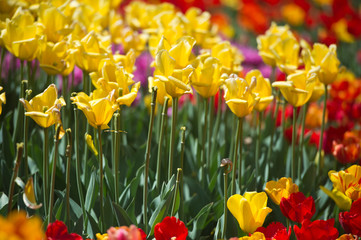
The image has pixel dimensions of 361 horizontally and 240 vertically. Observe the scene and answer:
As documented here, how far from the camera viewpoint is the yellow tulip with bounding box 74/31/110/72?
1.48 meters

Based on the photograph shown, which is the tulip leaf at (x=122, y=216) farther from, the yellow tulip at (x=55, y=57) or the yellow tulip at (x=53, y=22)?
the yellow tulip at (x=53, y=22)

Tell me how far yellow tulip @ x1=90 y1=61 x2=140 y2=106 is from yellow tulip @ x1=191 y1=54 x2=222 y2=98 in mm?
176

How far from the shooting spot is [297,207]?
3.96ft

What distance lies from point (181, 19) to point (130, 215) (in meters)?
0.98

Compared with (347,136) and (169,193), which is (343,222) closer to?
(169,193)

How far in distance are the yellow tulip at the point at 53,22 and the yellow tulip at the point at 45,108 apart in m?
0.57

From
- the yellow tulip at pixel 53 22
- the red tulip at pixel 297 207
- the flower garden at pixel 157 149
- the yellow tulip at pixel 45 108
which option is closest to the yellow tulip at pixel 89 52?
the flower garden at pixel 157 149

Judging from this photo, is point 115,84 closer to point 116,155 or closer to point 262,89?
point 116,155

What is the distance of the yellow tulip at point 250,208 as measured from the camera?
3.82 ft

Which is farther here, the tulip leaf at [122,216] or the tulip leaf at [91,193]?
the tulip leaf at [91,193]

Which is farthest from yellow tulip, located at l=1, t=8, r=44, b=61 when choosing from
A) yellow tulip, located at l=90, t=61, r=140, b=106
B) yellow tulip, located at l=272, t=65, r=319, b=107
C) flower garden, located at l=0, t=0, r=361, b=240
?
yellow tulip, located at l=272, t=65, r=319, b=107

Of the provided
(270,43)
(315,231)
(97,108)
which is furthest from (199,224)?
(270,43)

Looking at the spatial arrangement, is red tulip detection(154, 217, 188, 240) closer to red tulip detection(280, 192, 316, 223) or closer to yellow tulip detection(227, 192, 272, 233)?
yellow tulip detection(227, 192, 272, 233)

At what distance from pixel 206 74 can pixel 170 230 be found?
465 mm
